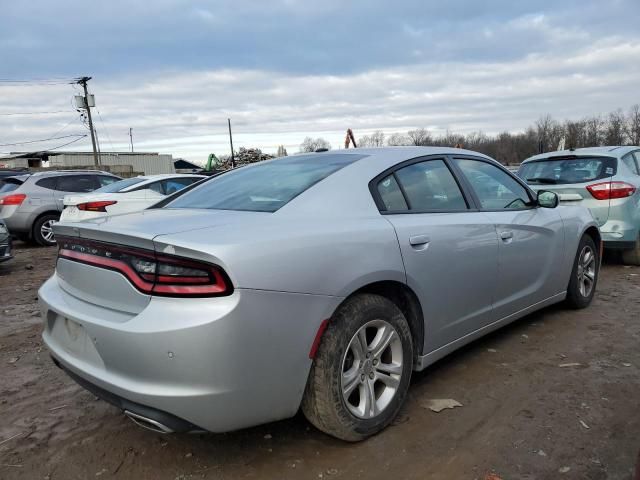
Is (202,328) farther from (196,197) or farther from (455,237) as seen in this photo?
(455,237)

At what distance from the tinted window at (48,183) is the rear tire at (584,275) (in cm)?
1022

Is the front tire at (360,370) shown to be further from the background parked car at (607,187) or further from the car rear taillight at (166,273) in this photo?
the background parked car at (607,187)

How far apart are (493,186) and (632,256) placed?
158 inches

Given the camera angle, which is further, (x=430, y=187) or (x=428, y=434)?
(x=430, y=187)

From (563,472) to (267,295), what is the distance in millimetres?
1588

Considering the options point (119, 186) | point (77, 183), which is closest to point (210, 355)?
point (119, 186)

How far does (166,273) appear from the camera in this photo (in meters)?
2.10

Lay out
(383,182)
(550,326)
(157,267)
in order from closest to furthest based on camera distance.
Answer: (157,267), (383,182), (550,326)

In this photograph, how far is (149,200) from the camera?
8414 mm

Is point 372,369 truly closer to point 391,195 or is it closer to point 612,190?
point 391,195

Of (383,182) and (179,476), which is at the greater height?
(383,182)

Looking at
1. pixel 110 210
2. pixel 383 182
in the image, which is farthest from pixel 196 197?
Result: pixel 110 210

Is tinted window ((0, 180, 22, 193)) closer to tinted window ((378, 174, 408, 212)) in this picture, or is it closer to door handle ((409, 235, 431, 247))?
tinted window ((378, 174, 408, 212))

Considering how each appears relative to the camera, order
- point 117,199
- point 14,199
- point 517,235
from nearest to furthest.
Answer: point 517,235, point 117,199, point 14,199
